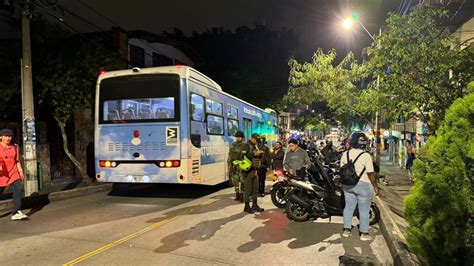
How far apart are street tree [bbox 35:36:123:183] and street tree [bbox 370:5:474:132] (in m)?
8.47

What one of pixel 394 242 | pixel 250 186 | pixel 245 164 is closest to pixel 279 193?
pixel 250 186

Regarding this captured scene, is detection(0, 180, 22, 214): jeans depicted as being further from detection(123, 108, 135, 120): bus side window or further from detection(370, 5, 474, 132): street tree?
→ detection(370, 5, 474, 132): street tree

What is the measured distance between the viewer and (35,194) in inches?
371

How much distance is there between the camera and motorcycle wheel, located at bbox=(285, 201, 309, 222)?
7.55 m

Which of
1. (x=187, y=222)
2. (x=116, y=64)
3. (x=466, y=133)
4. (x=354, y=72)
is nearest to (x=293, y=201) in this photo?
(x=187, y=222)

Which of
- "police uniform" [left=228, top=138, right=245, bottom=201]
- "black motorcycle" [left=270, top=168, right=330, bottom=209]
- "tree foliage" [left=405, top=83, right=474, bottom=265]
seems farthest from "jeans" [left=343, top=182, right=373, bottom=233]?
"police uniform" [left=228, top=138, right=245, bottom=201]

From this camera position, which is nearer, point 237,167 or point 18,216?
point 18,216

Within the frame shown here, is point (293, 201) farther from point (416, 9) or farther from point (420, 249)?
point (416, 9)

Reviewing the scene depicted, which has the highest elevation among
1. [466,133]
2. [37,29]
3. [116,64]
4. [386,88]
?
[37,29]

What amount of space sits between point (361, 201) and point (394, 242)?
79cm

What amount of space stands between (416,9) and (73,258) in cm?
888

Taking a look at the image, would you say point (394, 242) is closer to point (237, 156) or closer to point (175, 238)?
point (175, 238)

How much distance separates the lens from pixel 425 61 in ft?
29.7

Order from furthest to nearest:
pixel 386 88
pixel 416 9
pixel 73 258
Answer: pixel 386 88 → pixel 416 9 → pixel 73 258
